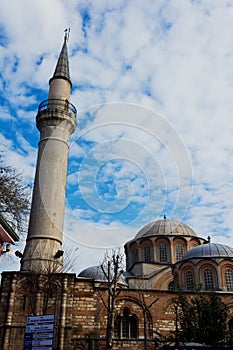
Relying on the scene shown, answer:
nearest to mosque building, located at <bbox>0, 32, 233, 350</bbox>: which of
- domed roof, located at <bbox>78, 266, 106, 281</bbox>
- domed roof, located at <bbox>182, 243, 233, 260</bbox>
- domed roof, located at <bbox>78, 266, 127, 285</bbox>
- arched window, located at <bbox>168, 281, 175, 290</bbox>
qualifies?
domed roof, located at <bbox>182, 243, 233, 260</bbox>

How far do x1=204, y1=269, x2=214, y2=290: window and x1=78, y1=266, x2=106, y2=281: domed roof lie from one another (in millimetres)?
7315

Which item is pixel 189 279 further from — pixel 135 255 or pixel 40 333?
pixel 40 333

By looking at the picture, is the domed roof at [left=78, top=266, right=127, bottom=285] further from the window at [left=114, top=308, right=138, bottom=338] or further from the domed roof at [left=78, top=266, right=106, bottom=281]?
the window at [left=114, top=308, right=138, bottom=338]

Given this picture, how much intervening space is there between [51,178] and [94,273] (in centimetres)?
1041

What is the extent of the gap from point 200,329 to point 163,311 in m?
3.96

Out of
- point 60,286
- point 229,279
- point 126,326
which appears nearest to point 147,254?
point 229,279

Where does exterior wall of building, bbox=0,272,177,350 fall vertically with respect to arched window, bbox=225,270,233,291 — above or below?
below

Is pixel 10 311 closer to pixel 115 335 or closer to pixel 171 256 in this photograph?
pixel 115 335

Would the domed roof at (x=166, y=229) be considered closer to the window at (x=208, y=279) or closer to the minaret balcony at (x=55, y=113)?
the window at (x=208, y=279)

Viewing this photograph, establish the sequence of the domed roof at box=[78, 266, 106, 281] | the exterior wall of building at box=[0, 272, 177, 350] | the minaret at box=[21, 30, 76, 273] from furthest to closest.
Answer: the domed roof at box=[78, 266, 106, 281] → the minaret at box=[21, 30, 76, 273] → the exterior wall of building at box=[0, 272, 177, 350]

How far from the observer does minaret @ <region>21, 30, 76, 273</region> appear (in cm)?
1923

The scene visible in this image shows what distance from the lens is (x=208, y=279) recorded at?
2583 centimetres

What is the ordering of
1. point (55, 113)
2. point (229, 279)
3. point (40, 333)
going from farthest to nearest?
point (229, 279) < point (55, 113) < point (40, 333)

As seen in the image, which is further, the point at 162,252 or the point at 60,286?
the point at 162,252
